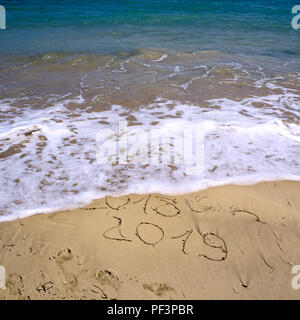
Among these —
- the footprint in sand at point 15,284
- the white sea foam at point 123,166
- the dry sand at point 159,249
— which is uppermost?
the white sea foam at point 123,166

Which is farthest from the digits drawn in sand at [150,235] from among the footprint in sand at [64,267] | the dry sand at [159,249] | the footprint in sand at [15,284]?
the footprint in sand at [15,284]

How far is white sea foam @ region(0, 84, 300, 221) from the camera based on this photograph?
9.23 ft

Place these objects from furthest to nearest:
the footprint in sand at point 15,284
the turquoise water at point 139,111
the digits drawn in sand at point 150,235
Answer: the turquoise water at point 139,111, the digits drawn in sand at point 150,235, the footprint in sand at point 15,284

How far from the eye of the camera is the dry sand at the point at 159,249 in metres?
1.97

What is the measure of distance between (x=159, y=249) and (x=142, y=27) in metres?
12.5

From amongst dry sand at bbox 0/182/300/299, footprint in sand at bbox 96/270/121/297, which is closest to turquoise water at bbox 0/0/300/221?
dry sand at bbox 0/182/300/299

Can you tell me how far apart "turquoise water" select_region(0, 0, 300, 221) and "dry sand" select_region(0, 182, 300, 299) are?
27 cm

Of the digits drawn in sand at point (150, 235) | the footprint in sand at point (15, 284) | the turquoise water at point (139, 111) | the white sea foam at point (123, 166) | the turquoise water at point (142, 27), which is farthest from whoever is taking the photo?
the turquoise water at point (142, 27)

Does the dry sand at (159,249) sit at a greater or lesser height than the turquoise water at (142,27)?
lesser

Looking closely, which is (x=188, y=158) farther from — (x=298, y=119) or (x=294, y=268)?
(x=298, y=119)

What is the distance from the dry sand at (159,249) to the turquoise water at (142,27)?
7.40 meters

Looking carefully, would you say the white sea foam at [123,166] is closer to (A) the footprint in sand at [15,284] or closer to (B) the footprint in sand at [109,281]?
(A) the footprint in sand at [15,284]

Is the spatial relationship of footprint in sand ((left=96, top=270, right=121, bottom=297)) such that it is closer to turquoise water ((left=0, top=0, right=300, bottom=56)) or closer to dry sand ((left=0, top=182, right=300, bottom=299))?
dry sand ((left=0, top=182, right=300, bottom=299))

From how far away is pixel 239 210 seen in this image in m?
2.60
